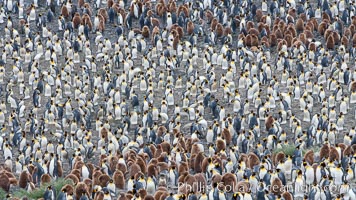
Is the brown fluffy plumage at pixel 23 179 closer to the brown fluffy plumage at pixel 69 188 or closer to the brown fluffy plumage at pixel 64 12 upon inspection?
the brown fluffy plumage at pixel 69 188

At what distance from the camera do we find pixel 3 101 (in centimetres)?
3588

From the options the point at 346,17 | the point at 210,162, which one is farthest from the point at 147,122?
the point at 346,17

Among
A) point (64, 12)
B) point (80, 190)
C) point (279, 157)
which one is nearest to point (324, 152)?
point (279, 157)

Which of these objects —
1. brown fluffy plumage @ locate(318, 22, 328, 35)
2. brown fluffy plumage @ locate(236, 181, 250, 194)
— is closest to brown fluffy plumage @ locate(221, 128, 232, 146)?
brown fluffy plumage @ locate(236, 181, 250, 194)

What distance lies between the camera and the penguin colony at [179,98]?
3005cm

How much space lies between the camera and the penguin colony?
3005 cm

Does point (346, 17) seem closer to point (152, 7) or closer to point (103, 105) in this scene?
point (152, 7)

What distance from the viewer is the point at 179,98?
35.9 meters

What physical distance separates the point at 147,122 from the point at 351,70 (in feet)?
21.3

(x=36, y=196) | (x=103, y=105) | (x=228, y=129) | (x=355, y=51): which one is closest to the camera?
(x=36, y=196)

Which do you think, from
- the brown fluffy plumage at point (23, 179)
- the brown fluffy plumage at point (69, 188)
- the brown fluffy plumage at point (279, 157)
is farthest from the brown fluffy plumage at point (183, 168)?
the brown fluffy plumage at point (23, 179)

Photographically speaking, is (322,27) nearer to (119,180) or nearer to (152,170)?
(152,170)

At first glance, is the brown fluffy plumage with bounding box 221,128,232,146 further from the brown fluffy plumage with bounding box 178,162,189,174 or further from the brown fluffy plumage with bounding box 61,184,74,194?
the brown fluffy plumage with bounding box 61,184,74,194

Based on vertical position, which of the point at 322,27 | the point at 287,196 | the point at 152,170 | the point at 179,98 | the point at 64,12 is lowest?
the point at 287,196
